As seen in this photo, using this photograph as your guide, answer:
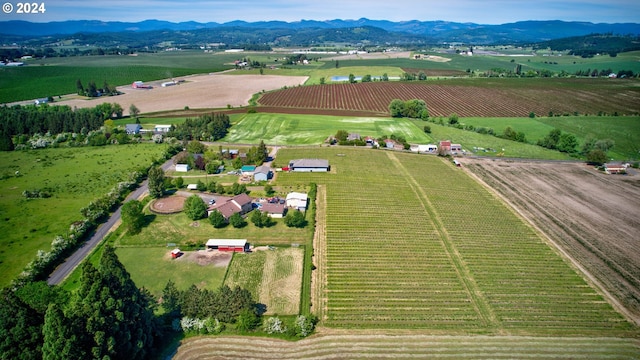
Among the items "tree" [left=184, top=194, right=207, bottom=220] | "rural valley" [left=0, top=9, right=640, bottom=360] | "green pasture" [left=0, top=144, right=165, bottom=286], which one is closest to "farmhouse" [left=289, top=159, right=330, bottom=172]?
"rural valley" [left=0, top=9, right=640, bottom=360]

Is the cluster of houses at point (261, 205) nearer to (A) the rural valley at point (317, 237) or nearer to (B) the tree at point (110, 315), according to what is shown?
(A) the rural valley at point (317, 237)

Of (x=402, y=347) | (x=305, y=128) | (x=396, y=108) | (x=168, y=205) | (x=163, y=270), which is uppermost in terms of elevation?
(x=396, y=108)

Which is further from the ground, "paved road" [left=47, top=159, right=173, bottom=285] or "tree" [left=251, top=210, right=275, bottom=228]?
"tree" [left=251, top=210, right=275, bottom=228]

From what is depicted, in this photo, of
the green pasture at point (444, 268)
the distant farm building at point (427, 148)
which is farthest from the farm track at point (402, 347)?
the distant farm building at point (427, 148)

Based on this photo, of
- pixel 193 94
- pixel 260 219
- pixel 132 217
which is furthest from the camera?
pixel 193 94

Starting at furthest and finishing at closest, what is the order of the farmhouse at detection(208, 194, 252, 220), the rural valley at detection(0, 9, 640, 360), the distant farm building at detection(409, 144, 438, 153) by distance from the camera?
the distant farm building at detection(409, 144, 438, 153) → the farmhouse at detection(208, 194, 252, 220) → the rural valley at detection(0, 9, 640, 360)

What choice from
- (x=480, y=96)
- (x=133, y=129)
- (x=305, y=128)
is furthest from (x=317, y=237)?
(x=480, y=96)

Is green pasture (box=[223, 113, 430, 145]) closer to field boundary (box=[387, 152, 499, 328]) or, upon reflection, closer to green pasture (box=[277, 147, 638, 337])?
green pasture (box=[277, 147, 638, 337])

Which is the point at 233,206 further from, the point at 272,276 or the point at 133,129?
the point at 133,129
